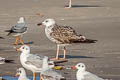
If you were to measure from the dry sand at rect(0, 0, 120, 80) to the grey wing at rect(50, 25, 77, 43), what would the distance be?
49 cm

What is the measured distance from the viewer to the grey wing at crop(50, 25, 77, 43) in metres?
15.2

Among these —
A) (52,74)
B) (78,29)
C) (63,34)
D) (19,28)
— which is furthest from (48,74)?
(78,29)

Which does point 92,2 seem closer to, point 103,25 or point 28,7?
point 28,7

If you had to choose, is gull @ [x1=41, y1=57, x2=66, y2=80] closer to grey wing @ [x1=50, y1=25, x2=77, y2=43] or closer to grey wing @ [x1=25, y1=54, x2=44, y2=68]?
grey wing @ [x1=25, y1=54, x2=44, y2=68]

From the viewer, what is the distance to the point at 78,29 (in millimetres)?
21234

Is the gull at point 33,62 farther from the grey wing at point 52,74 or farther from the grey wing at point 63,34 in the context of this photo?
the grey wing at point 63,34

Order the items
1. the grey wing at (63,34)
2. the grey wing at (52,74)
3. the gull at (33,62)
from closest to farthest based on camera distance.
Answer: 1. the grey wing at (52,74)
2. the gull at (33,62)
3. the grey wing at (63,34)

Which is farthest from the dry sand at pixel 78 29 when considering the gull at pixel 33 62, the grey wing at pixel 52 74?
the grey wing at pixel 52 74

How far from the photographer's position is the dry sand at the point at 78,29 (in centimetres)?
1392

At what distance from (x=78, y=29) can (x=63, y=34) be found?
5995 millimetres

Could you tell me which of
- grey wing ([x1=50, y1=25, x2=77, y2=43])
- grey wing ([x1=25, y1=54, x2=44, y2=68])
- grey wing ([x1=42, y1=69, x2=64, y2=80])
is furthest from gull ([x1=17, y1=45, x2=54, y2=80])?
grey wing ([x1=50, y1=25, x2=77, y2=43])

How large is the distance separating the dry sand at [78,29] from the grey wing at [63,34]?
493 millimetres

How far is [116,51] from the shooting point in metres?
16.1

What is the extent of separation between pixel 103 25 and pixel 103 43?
448cm
